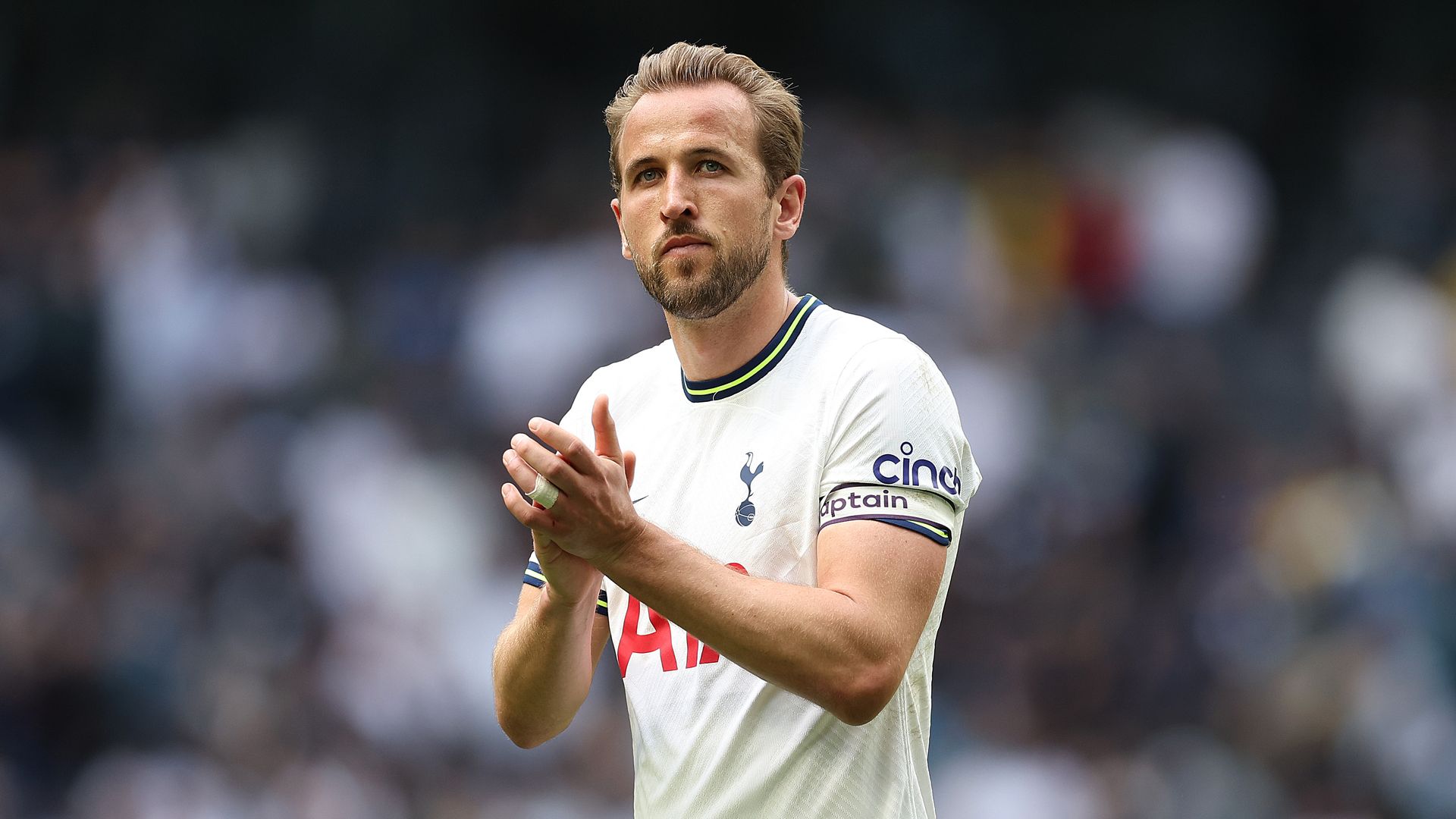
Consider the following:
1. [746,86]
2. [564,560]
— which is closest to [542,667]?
[564,560]

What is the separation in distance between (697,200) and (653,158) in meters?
0.16

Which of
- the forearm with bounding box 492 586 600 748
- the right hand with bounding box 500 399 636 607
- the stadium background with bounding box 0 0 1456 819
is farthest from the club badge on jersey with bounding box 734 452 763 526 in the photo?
the stadium background with bounding box 0 0 1456 819

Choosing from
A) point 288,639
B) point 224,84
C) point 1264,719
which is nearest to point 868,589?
point 1264,719

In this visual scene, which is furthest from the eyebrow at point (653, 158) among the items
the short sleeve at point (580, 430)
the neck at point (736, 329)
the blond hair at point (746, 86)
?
the short sleeve at point (580, 430)

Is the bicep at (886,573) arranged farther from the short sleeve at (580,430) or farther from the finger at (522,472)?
the short sleeve at (580,430)

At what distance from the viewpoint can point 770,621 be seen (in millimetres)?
2867

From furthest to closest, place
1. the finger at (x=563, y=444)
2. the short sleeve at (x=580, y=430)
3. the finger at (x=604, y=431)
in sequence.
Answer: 1. the short sleeve at (x=580, y=430)
2. the finger at (x=604, y=431)
3. the finger at (x=563, y=444)

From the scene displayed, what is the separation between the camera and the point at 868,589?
117 inches

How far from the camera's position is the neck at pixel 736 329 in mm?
3455

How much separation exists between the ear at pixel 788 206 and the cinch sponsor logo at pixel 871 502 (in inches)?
28.8

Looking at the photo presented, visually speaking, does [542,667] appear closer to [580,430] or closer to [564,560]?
[564,560]

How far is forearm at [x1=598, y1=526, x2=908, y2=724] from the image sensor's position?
2855 mm

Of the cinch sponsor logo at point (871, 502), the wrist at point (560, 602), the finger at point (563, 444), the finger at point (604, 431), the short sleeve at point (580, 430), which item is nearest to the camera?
the finger at point (563, 444)

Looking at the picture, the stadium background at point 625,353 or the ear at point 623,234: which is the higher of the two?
the stadium background at point 625,353
